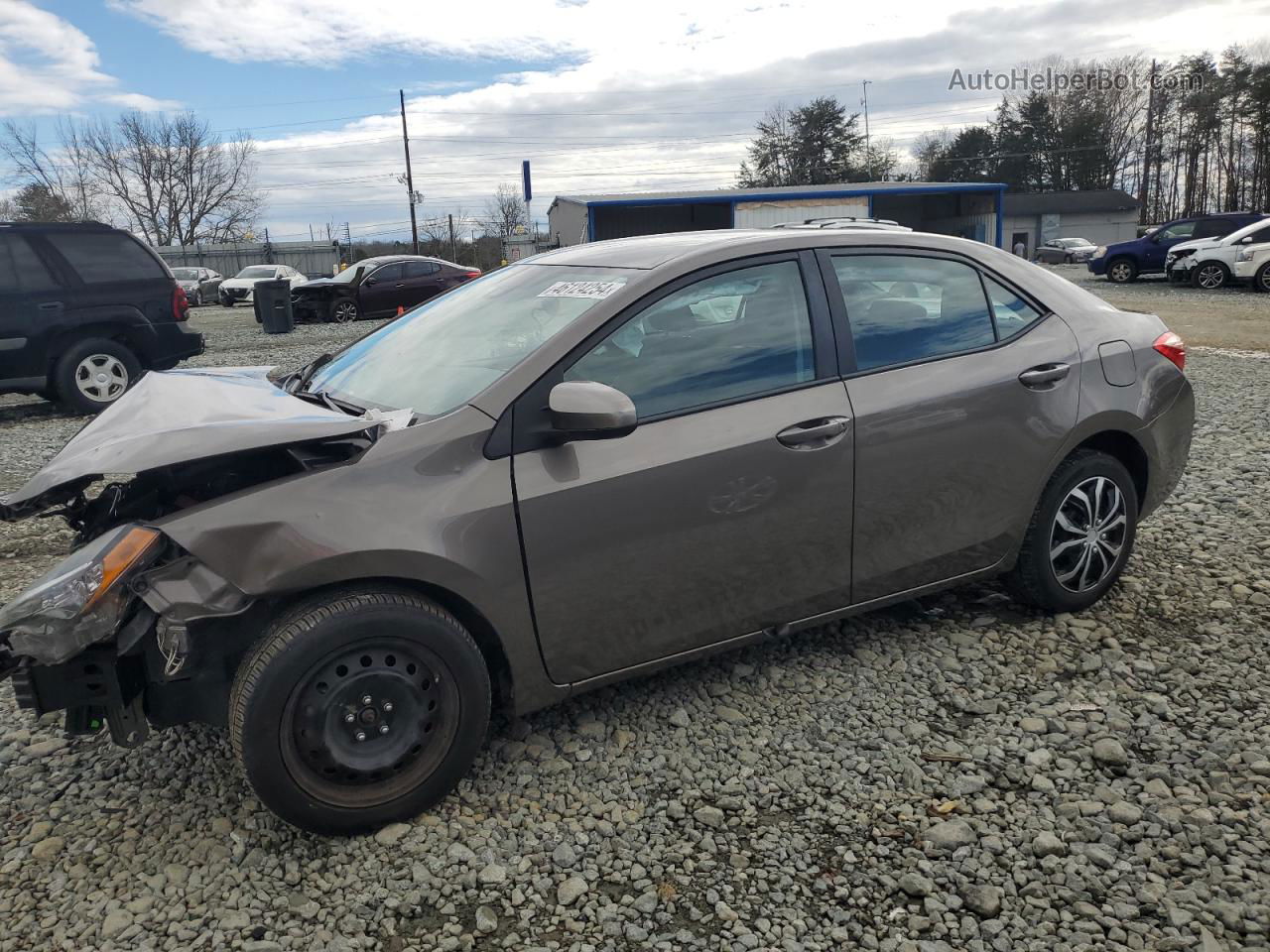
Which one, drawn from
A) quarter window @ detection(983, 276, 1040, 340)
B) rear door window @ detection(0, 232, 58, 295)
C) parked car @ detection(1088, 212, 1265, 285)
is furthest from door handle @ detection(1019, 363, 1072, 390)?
parked car @ detection(1088, 212, 1265, 285)

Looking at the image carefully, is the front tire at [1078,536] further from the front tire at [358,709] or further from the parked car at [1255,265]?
the parked car at [1255,265]

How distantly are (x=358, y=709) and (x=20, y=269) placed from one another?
350 inches

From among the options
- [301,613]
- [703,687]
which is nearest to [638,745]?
[703,687]

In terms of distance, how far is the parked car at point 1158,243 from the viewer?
24.4 metres

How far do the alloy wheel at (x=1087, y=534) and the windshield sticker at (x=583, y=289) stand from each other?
2009mm

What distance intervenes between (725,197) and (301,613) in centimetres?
3254

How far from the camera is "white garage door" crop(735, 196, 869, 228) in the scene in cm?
3325

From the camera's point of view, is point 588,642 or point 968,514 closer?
point 588,642

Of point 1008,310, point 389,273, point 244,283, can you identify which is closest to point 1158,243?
point 389,273

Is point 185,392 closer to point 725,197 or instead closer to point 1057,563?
point 1057,563

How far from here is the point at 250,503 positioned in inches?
97.3

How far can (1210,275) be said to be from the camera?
893 inches

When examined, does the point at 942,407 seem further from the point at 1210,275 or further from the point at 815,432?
the point at 1210,275

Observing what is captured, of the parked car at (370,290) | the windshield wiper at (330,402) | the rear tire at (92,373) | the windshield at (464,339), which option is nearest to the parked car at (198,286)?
the parked car at (370,290)
